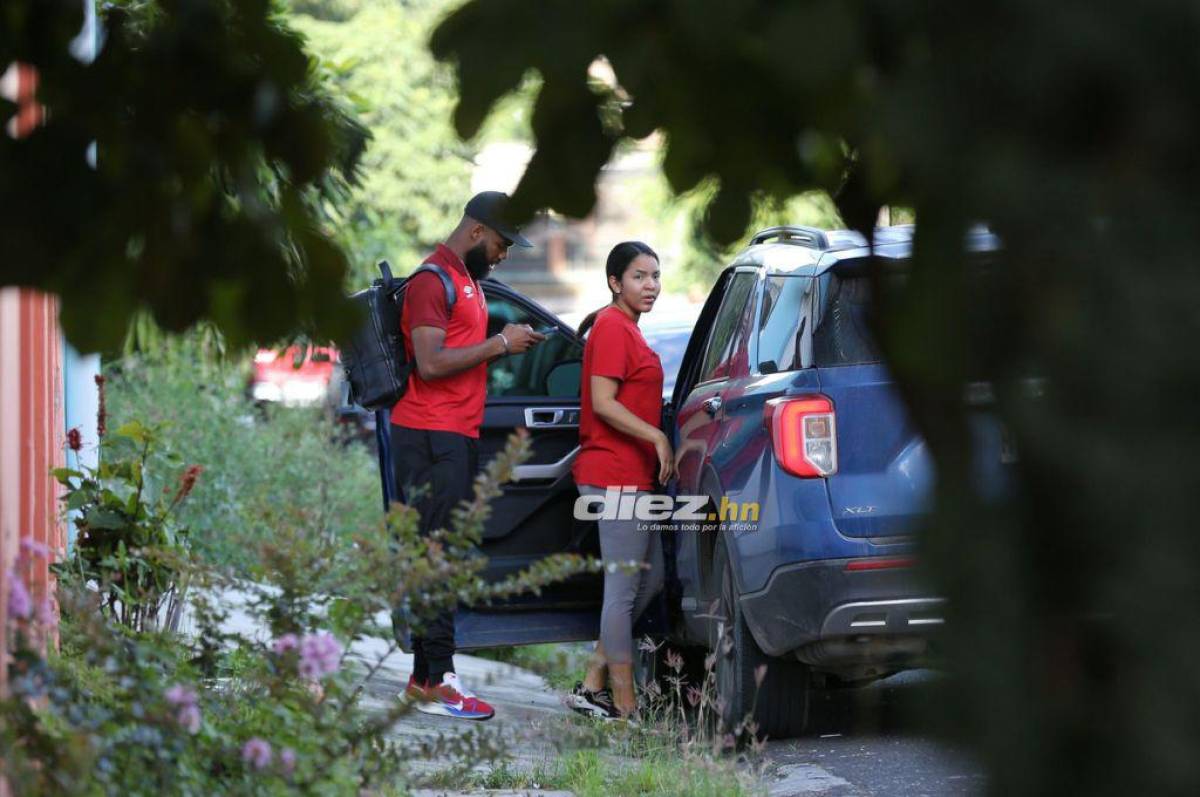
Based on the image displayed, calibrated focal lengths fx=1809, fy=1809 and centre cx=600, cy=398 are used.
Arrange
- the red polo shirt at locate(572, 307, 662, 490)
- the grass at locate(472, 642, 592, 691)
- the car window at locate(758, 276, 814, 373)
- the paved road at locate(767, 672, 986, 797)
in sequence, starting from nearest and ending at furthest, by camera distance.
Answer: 1. the paved road at locate(767, 672, 986, 797)
2. the car window at locate(758, 276, 814, 373)
3. the red polo shirt at locate(572, 307, 662, 490)
4. the grass at locate(472, 642, 592, 691)

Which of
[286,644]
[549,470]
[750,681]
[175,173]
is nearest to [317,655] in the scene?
[286,644]

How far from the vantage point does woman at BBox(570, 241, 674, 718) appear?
7066 millimetres

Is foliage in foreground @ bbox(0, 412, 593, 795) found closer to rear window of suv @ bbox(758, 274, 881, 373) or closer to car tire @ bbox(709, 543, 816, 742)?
rear window of suv @ bbox(758, 274, 881, 373)

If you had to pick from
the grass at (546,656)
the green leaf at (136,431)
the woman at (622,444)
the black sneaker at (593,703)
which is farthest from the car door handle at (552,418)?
the green leaf at (136,431)

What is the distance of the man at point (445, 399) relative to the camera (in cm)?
707

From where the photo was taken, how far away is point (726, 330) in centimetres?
704

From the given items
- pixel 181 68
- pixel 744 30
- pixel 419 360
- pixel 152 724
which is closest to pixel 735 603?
pixel 419 360

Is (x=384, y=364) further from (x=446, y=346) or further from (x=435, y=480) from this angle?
(x=435, y=480)

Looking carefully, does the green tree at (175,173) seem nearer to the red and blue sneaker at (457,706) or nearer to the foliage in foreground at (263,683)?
the foliage in foreground at (263,683)

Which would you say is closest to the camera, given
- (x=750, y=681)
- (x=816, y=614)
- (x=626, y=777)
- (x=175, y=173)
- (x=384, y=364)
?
(x=175, y=173)

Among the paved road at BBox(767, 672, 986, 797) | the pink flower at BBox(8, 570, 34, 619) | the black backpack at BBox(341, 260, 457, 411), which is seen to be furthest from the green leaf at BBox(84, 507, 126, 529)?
the pink flower at BBox(8, 570, 34, 619)

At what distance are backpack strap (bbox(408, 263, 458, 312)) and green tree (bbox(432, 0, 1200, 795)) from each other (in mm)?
5803

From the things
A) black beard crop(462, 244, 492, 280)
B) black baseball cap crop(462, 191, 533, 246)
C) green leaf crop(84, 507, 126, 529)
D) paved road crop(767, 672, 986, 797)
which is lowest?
paved road crop(767, 672, 986, 797)

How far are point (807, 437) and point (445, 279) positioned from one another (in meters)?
1.85
